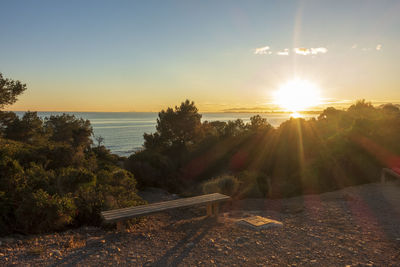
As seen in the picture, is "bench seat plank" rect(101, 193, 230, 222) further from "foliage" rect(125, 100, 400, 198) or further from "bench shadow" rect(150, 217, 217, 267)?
"foliage" rect(125, 100, 400, 198)

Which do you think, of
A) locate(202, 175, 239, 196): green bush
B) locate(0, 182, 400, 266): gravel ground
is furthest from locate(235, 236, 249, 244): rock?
locate(202, 175, 239, 196): green bush

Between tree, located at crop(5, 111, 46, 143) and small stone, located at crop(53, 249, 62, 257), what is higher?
tree, located at crop(5, 111, 46, 143)

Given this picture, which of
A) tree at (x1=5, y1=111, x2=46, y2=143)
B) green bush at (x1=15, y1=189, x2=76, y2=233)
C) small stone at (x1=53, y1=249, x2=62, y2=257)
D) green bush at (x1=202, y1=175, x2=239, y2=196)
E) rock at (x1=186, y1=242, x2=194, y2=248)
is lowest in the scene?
green bush at (x1=202, y1=175, x2=239, y2=196)

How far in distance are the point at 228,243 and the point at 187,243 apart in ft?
2.30

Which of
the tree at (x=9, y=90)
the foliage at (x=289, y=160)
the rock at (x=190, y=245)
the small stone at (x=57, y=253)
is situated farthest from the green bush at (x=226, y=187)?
the tree at (x=9, y=90)

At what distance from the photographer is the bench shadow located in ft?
13.6

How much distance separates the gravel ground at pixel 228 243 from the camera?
13.6 feet

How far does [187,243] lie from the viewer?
486 centimetres

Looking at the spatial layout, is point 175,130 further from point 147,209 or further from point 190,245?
point 190,245

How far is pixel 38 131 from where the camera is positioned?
26.5 m

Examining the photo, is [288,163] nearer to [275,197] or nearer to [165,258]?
[275,197]

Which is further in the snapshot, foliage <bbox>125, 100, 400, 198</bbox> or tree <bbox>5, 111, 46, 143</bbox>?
tree <bbox>5, 111, 46, 143</bbox>

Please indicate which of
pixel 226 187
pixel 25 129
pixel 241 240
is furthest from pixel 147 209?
pixel 25 129

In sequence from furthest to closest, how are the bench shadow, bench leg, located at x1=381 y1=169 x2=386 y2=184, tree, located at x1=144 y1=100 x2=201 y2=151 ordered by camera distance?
tree, located at x1=144 y1=100 x2=201 y2=151 → bench leg, located at x1=381 y1=169 x2=386 y2=184 → the bench shadow
